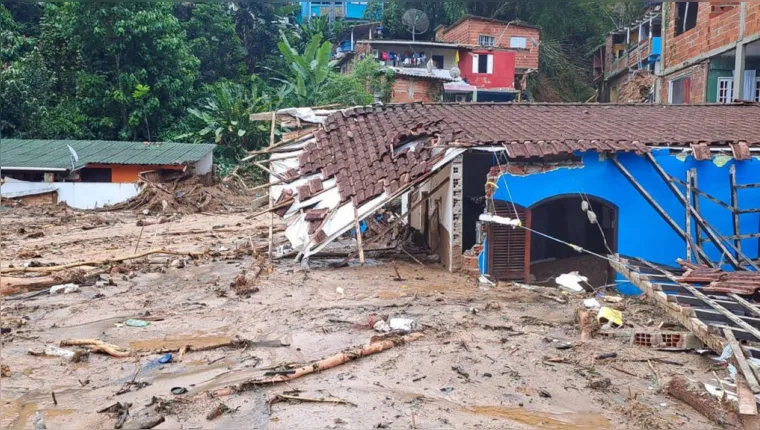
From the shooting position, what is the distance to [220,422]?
5.45 m

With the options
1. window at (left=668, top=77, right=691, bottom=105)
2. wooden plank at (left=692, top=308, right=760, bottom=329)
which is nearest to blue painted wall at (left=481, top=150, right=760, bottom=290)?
wooden plank at (left=692, top=308, right=760, bottom=329)

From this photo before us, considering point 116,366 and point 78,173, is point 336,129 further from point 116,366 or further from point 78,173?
point 78,173

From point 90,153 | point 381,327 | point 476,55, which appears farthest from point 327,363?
point 476,55

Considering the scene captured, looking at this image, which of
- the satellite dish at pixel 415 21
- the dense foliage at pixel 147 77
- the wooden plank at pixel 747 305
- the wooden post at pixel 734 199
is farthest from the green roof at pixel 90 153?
the wooden plank at pixel 747 305

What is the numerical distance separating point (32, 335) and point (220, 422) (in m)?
4.39

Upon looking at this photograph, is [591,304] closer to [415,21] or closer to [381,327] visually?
[381,327]

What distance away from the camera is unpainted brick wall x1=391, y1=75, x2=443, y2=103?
31.2m

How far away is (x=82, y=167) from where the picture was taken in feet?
78.7

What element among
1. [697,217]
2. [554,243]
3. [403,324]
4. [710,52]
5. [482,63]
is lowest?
[554,243]

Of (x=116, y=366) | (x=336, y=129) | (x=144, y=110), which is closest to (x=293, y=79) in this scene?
(x=144, y=110)

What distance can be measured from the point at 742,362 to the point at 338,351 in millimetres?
4200

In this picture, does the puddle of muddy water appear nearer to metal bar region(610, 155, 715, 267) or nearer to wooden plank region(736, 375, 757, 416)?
wooden plank region(736, 375, 757, 416)

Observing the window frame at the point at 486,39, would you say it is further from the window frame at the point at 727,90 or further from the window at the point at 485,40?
the window frame at the point at 727,90

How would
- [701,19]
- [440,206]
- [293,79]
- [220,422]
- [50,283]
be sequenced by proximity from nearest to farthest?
[220,422]
[50,283]
[440,206]
[701,19]
[293,79]
